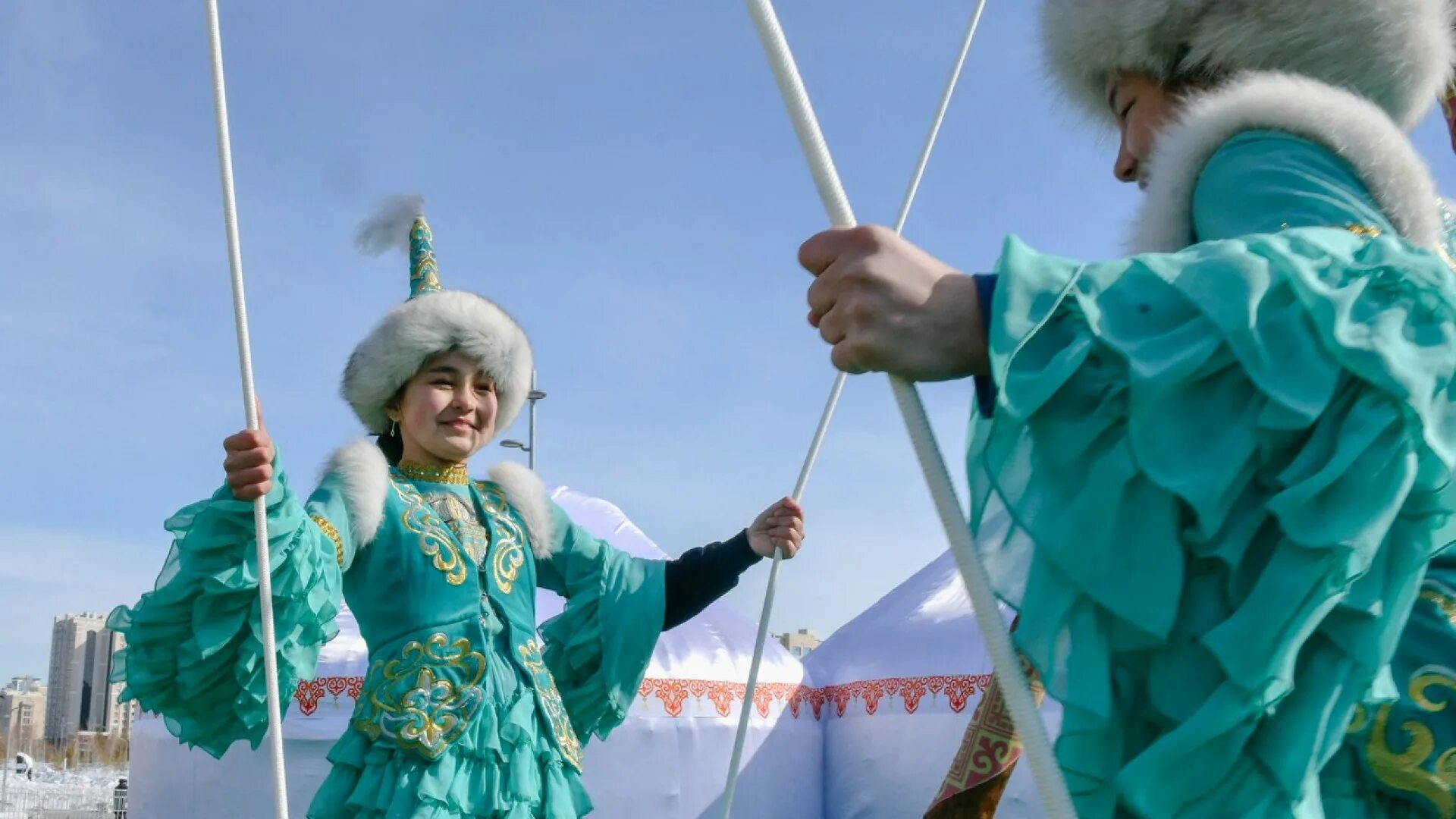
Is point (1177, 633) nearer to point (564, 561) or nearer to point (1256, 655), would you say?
point (1256, 655)

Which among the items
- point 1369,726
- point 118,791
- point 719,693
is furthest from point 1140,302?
point 118,791

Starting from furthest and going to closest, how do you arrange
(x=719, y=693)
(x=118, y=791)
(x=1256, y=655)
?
1. (x=118, y=791)
2. (x=719, y=693)
3. (x=1256, y=655)

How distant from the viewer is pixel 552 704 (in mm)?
2373

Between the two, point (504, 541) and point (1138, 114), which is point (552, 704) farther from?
point (1138, 114)

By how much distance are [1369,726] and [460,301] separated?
2087 mm

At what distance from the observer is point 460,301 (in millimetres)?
2635

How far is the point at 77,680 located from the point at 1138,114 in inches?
2391

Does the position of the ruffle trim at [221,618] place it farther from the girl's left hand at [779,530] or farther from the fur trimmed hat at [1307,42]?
the fur trimmed hat at [1307,42]

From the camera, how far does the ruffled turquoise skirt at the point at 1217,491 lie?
2.49 feet

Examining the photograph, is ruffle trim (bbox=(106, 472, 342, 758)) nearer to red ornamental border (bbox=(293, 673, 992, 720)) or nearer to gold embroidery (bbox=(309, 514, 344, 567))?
gold embroidery (bbox=(309, 514, 344, 567))

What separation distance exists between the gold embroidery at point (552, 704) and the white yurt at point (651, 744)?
Result: 323 cm

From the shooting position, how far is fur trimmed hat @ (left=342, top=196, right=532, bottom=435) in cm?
253

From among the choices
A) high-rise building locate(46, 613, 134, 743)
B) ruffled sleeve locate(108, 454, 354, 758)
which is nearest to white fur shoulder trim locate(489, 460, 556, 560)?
ruffled sleeve locate(108, 454, 354, 758)

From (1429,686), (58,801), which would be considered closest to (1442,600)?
(1429,686)
